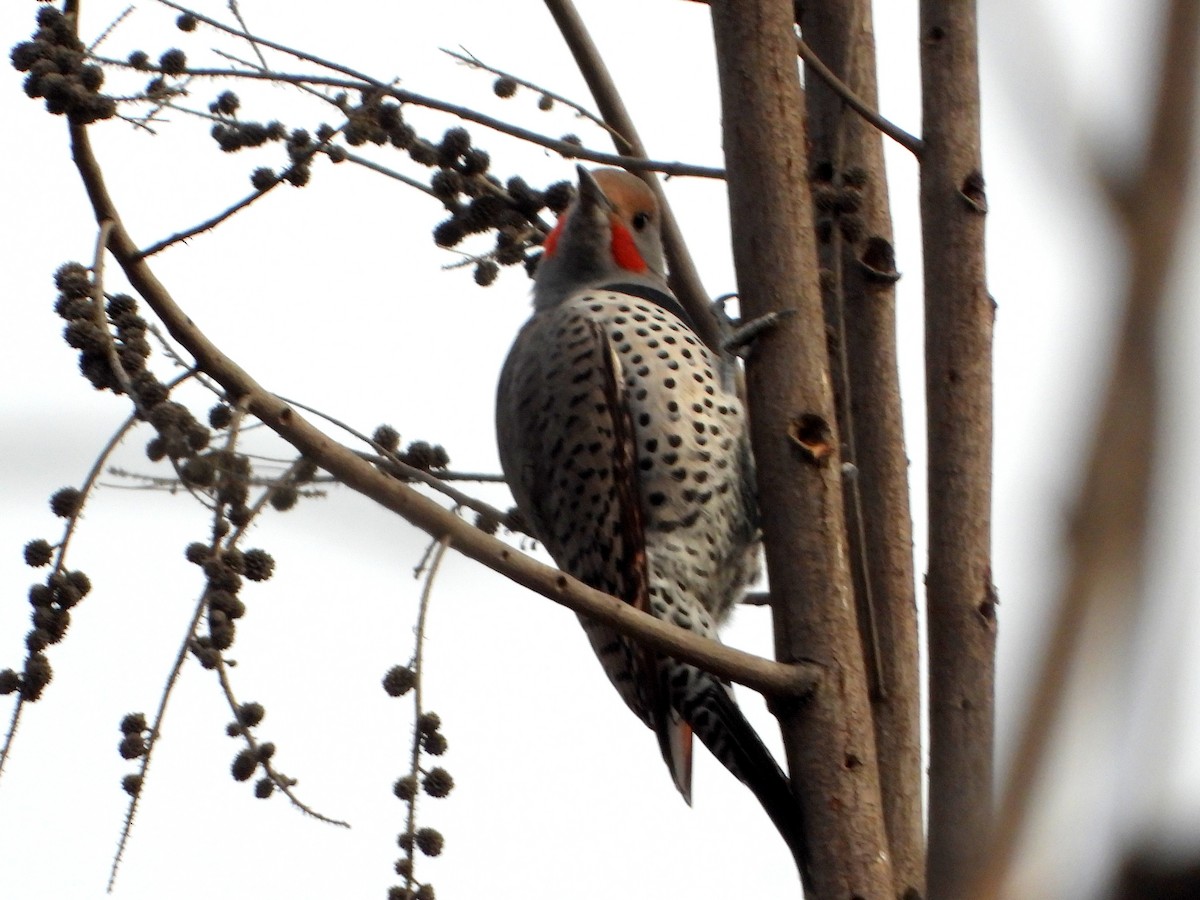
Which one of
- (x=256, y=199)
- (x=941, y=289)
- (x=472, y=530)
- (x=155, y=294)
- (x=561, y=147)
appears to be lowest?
(x=472, y=530)

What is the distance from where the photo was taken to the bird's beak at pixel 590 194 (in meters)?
4.57

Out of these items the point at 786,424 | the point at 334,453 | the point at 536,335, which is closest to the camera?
the point at 334,453

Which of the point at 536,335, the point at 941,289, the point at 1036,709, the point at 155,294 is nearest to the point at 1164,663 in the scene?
the point at 1036,709

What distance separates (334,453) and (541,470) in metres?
2.42

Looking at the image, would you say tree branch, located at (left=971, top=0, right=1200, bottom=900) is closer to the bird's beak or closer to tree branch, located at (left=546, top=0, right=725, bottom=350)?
tree branch, located at (left=546, top=0, right=725, bottom=350)

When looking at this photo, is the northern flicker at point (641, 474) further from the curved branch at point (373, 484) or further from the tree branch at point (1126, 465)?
the tree branch at point (1126, 465)

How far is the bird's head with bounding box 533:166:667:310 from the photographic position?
463cm

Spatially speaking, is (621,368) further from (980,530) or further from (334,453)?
(334,453)

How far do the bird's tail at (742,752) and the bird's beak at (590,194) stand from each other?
66.1 inches

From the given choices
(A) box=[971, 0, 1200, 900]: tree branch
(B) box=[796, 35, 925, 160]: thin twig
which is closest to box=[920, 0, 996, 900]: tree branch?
(B) box=[796, 35, 925, 160]: thin twig

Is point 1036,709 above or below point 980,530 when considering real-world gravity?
below

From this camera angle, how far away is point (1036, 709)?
0.59 metres

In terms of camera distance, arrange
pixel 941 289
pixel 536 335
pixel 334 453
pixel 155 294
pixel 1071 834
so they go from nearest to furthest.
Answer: pixel 1071 834
pixel 334 453
pixel 155 294
pixel 941 289
pixel 536 335

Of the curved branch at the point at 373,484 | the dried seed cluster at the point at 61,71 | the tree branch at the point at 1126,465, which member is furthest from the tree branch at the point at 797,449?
the tree branch at the point at 1126,465
